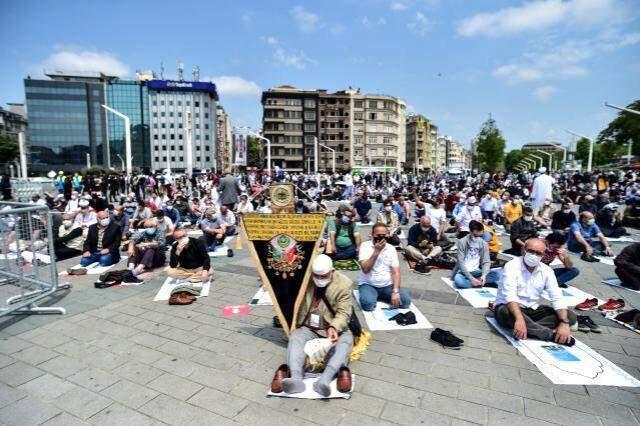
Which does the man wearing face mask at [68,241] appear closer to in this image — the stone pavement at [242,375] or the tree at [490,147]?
the stone pavement at [242,375]

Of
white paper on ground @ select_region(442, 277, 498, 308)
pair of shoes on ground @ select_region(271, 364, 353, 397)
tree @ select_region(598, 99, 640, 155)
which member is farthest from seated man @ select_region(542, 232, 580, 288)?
tree @ select_region(598, 99, 640, 155)

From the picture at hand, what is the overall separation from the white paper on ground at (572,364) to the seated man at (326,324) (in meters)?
2.20

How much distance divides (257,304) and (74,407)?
10.1ft

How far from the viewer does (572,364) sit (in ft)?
13.9

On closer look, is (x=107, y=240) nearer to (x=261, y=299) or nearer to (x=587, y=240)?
(x=261, y=299)

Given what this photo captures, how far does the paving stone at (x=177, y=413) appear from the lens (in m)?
3.35

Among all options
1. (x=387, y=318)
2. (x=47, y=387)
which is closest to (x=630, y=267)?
(x=387, y=318)

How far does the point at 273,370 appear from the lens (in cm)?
423

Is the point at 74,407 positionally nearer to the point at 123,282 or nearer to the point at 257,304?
the point at 257,304

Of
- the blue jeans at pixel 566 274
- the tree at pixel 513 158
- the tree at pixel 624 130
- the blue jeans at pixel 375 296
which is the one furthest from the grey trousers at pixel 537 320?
the tree at pixel 513 158

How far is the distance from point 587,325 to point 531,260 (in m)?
1.40

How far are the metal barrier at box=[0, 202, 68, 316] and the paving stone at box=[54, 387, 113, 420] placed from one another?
8.88 ft

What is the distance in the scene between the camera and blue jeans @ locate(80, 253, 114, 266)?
351 inches

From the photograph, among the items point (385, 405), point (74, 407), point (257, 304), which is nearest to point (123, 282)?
point (257, 304)
